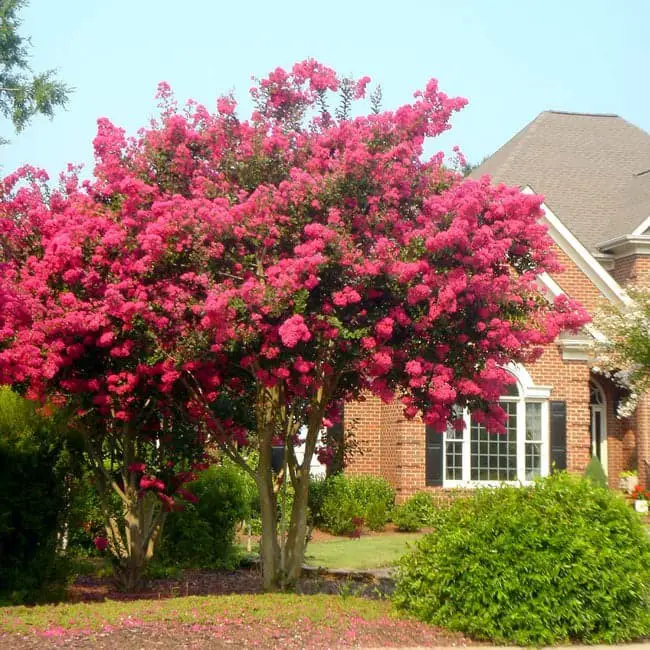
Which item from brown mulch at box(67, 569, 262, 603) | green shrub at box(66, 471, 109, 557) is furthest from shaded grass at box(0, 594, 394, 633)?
green shrub at box(66, 471, 109, 557)

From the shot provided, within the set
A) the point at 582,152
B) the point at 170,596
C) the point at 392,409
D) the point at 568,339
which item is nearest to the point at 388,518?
the point at 392,409

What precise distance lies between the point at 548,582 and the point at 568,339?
13392 mm

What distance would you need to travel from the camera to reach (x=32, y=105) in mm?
30062

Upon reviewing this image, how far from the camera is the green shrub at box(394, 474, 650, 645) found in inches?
317

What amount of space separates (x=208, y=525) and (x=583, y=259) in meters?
11.9

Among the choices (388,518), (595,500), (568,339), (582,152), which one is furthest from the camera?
(582,152)

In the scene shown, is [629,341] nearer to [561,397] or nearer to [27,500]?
[561,397]

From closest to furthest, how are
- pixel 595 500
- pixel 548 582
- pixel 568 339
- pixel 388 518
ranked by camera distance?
pixel 548 582 → pixel 595 500 → pixel 388 518 → pixel 568 339

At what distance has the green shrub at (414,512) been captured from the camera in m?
18.9

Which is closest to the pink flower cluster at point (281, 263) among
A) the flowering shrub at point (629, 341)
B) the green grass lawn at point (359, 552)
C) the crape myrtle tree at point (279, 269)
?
the crape myrtle tree at point (279, 269)

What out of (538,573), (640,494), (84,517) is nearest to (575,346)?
(640,494)

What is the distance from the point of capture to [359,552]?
15781 mm

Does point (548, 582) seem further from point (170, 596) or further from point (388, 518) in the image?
point (388, 518)

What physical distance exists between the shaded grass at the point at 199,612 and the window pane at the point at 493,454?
37.1 ft
